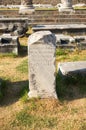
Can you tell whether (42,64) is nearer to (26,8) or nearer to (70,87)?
(70,87)

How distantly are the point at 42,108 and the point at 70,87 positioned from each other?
1.12 m

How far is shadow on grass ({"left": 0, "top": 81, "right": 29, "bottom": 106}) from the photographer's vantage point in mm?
5719

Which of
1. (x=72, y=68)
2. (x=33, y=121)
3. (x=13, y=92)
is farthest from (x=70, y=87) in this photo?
(x=33, y=121)

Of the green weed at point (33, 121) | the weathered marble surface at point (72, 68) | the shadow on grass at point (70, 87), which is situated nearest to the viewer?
the green weed at point (33, 121)

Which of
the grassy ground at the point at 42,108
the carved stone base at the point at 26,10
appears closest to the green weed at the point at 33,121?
the grassy ground at the point at 42,108

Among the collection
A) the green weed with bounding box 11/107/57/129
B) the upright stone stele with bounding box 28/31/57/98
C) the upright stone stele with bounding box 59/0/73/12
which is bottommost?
the upright stone stele with bounding box 59/0/73/12

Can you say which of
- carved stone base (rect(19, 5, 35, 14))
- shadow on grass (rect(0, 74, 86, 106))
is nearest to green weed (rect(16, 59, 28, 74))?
shadow on grass (rect(0, 74, 86, 106))

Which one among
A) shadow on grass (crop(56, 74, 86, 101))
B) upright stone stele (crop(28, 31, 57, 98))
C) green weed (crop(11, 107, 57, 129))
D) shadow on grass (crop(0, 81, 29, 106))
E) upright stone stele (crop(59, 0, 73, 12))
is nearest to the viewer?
green weed (crop(11, 107, 57, 129))

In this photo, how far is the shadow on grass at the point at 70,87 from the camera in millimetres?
5868

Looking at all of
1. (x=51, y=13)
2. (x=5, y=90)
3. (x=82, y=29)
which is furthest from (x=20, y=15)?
(x=5, y=90)

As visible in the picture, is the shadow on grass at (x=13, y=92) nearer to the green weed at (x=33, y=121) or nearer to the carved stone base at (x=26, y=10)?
the green weed at (x=33, y=121)

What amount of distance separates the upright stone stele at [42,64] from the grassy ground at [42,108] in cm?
19

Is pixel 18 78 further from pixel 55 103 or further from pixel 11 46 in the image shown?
pixel 11 46

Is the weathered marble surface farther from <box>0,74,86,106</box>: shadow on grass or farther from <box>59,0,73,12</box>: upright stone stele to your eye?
<box>59,0,73,12</box>: upright stone stele
